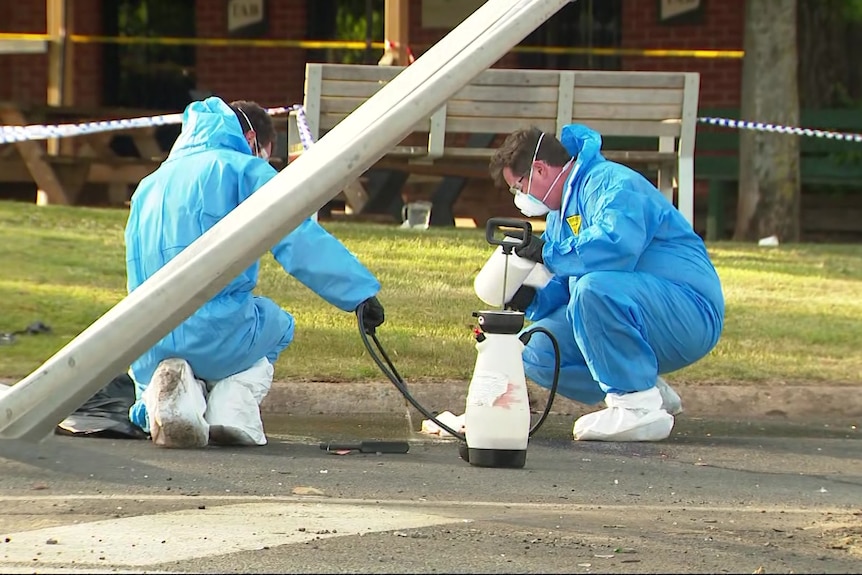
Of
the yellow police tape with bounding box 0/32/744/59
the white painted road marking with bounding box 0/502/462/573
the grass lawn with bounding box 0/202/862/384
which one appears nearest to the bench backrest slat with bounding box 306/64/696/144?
the grass lawn with bounding box 0/202/862/384

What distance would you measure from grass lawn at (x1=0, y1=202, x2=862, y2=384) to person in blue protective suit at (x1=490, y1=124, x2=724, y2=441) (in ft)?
3.19

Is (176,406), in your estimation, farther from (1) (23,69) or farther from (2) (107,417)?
(1) (23,69)

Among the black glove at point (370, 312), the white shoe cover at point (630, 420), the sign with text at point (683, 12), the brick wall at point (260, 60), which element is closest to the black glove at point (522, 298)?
the white shoe cover at point (630, 420)

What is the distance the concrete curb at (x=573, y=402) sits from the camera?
23.1 feet

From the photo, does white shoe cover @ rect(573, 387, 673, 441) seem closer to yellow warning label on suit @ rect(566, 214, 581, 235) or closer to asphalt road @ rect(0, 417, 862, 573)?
asphalt road @ rect(0, 417, 862, 573)

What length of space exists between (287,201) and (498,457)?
4.61 ft

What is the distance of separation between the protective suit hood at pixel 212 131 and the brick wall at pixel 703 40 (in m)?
11.5

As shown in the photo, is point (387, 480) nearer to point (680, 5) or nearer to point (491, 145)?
point (491, 145)

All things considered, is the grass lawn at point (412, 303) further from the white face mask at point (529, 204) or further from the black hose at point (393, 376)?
the black hose at point (393, 376)

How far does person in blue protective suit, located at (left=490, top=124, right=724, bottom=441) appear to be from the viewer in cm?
605

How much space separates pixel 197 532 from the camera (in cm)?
425

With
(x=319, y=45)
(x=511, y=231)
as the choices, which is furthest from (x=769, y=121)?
(x=511, y=231)

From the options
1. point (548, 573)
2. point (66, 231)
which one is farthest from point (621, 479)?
point (66, 231)

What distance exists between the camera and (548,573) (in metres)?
3.86
